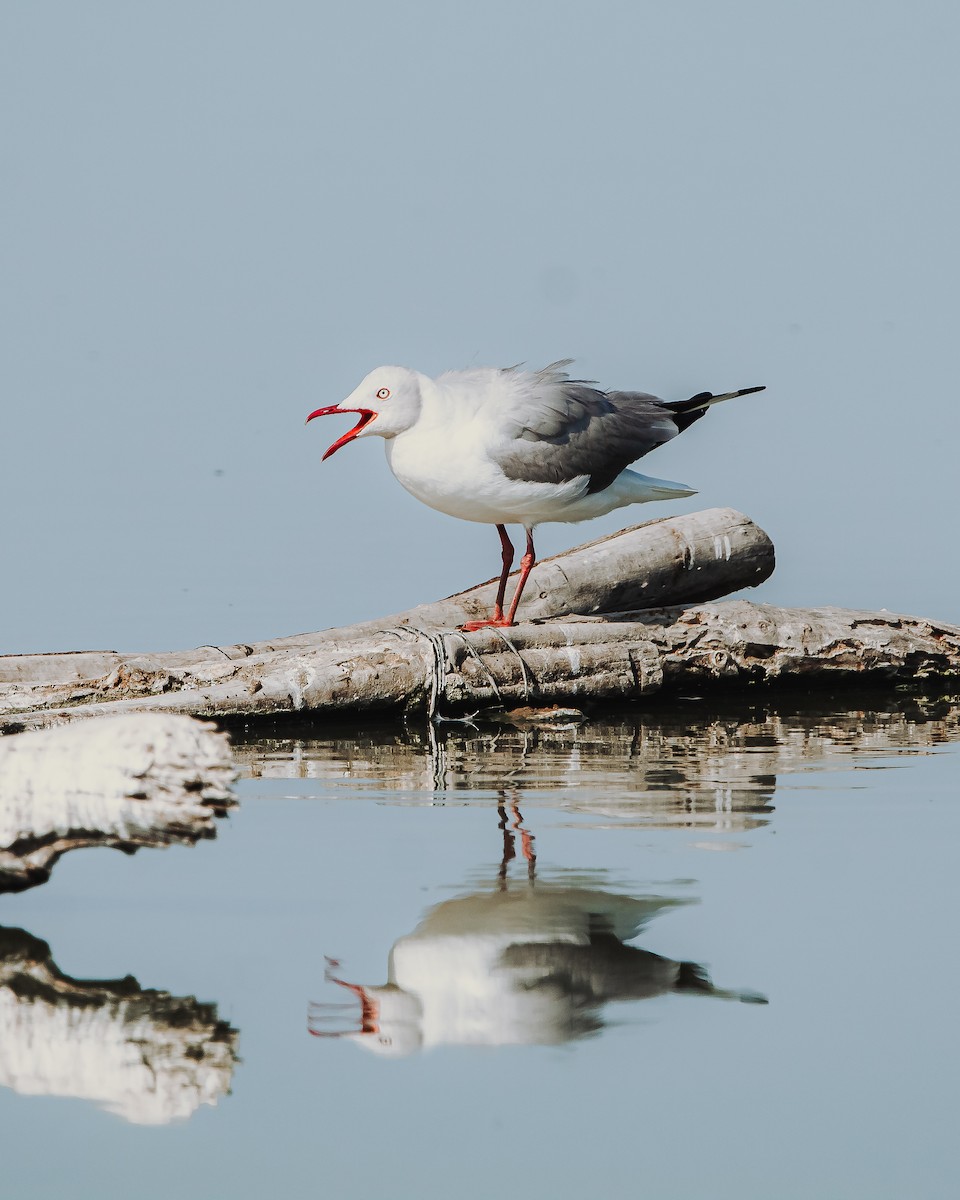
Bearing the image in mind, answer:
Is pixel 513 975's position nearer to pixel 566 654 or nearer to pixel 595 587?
pixel 566 654

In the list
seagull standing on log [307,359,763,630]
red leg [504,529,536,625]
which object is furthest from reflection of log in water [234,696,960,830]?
seagull standing on log [307,359,763,630]

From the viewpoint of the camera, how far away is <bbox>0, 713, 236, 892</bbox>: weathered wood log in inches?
192

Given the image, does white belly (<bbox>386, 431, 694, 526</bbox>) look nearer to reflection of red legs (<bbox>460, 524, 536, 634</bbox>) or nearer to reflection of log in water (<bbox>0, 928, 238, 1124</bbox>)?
reflection of red legs (<bbox>460, 524, 536, 634</bbox>)

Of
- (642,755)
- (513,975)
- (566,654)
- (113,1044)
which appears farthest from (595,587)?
(113,1044)

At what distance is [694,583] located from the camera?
445 inches

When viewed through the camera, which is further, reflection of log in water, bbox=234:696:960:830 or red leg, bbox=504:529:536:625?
red leg, bbox=504:529:536:625

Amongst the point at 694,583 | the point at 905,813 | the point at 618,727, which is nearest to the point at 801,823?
the point at 905,813

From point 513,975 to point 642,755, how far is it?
11.9ft

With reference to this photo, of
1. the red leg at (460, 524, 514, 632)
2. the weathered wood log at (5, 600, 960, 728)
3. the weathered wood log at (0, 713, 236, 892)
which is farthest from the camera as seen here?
the red leg at (460, 524, 514, 632)

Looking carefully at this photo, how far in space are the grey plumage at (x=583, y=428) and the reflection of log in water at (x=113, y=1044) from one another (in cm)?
528

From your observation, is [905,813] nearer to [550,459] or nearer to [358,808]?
[358,808]

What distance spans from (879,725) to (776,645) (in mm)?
1069

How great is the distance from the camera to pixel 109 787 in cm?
499

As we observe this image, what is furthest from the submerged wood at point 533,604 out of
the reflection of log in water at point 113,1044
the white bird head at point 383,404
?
the reflection of log in water at point 113,1044
